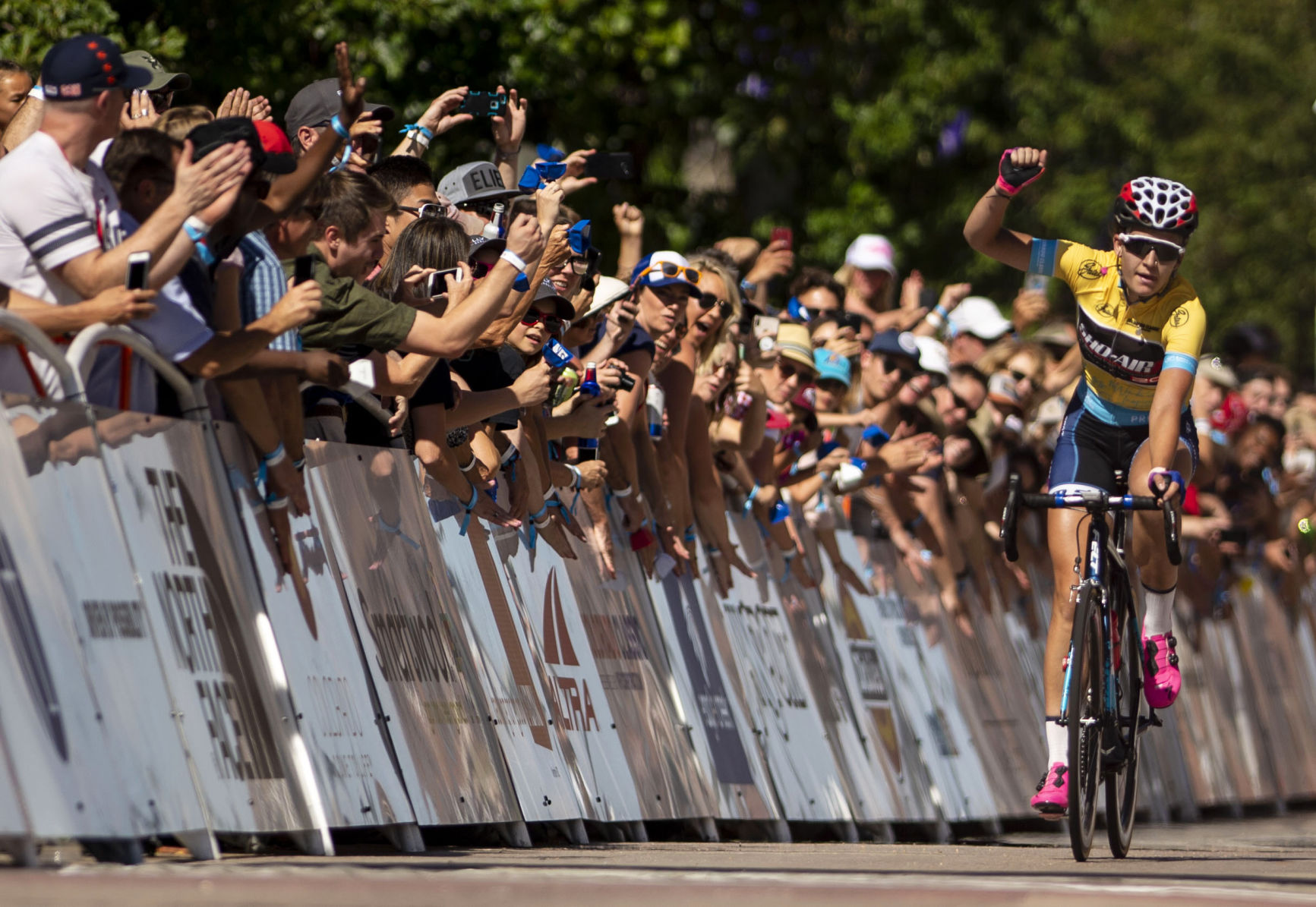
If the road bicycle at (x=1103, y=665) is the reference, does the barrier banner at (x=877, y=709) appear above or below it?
below

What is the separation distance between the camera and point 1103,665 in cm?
905

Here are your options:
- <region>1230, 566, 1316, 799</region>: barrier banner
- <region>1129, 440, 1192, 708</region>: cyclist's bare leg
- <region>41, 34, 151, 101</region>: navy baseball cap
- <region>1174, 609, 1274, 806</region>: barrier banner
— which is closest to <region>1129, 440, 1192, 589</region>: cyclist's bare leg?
<region>1129, 440, 1192, 708</region>: cyclist's bare leg

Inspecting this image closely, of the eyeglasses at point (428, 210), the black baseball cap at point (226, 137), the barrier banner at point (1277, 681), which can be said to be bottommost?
the barrier banner at point (1277, 681)

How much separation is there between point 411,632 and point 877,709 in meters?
5.67

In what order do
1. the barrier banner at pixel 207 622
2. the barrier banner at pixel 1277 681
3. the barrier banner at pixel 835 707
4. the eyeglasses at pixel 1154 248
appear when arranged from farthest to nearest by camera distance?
the barrier banner at pixel 1277 681 → the barrier banner at pixel 835 707 → the eyeglasses at pixel 1154 248 → the barrier banner at pixel 207 622

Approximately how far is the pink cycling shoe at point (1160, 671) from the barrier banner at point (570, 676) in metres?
2.21

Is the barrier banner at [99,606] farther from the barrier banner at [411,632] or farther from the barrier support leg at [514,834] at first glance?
the barrier support leg at [514,834]

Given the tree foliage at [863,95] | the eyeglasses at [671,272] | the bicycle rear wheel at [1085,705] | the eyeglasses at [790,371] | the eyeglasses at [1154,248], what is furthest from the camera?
the tree foliage at [863,95]

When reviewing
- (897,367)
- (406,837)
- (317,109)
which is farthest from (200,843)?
(897,367)

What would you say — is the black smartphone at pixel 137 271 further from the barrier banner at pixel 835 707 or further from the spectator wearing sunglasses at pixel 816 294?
the spectator wearing sunglasses at pixel 816 294

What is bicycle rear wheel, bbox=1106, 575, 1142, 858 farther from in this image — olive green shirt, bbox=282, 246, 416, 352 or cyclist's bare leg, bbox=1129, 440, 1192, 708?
olive green shirt, bbox=282, 246, 416, 352

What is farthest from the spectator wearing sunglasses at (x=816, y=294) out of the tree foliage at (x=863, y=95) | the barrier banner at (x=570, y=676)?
the barrier banner at (x=570, y=676)

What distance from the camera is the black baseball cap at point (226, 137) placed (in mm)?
7047

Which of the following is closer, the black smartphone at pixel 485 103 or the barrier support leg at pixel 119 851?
the barrier support leg at pixel 119 851
